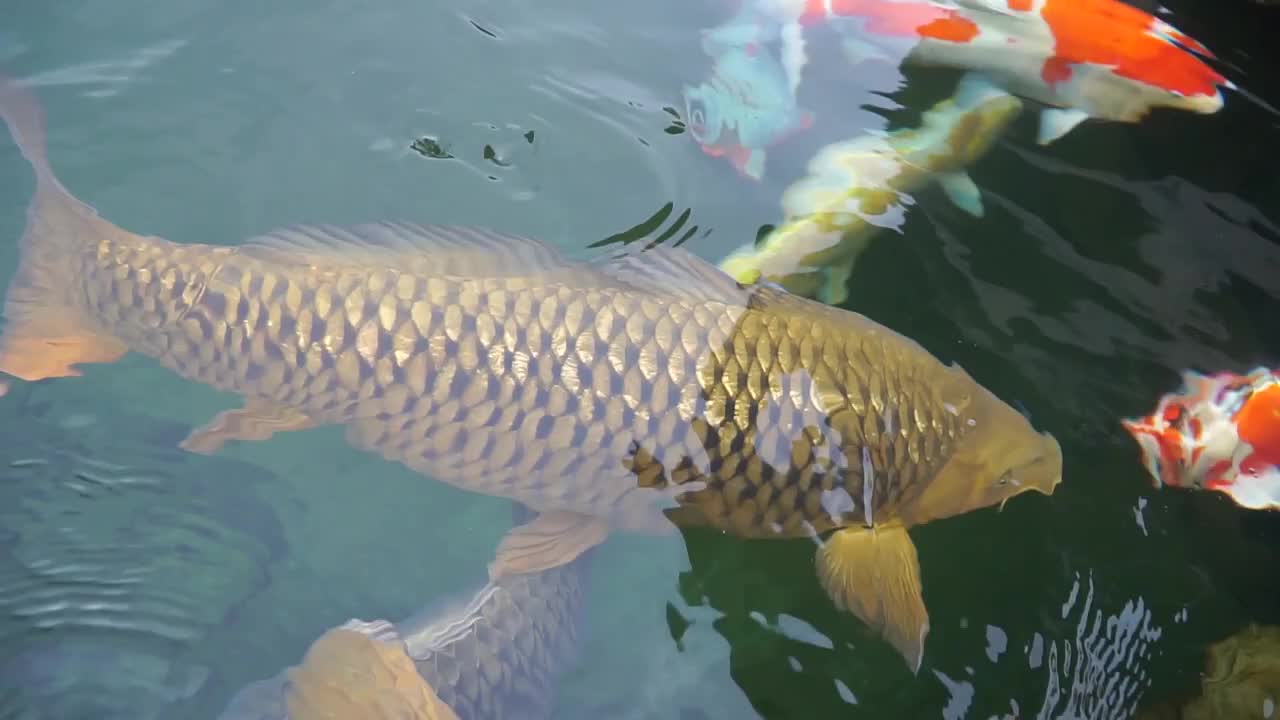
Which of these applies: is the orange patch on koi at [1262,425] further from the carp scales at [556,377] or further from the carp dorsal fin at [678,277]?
the carp dorsal fin at [678,277]

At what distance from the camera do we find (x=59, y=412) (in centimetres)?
219

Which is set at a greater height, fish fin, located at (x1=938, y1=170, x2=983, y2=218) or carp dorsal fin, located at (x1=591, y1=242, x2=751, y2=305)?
fish fin, located at (x1=938, y1=170, x2=983, y2=218)

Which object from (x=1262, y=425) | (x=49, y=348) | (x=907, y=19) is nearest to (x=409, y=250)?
(x=49, y=348)

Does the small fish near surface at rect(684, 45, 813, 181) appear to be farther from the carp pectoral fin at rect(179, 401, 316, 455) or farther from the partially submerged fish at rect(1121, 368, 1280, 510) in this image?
the carp pectoral fin at rect(179, 401, 316, 455)

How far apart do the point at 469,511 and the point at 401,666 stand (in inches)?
19.8

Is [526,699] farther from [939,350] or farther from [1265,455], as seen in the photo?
[1265,455]

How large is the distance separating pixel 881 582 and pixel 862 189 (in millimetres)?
1115

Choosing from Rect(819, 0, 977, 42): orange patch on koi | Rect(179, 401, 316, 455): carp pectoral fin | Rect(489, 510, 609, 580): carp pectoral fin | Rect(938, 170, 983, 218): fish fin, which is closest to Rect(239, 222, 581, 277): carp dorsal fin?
Rect(179, 401, 316, 455): carp pectoral fin

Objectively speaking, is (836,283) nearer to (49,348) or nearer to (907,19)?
(907,19)

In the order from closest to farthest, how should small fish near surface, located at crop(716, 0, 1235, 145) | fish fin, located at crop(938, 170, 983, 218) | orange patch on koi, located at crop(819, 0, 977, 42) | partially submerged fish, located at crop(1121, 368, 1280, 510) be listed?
1. partially submerged fish, located at crop(1121, 368, 1280, 510)
2. fish fin, located at crop(938, 170, 983, 218)
3. small fish near surface, located at crop(716, 0, 1235, 145)
4. orange patch on koi, located at crop(819, 0, 977, 42)

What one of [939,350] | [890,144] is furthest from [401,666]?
[890,144]

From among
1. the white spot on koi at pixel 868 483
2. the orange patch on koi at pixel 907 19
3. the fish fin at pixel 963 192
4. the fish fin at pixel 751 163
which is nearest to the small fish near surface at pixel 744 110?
the fish fin at pixel 751 163

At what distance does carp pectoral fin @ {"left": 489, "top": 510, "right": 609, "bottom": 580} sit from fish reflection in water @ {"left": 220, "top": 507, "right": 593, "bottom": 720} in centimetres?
3

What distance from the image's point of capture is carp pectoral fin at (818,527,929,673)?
6.34ft
